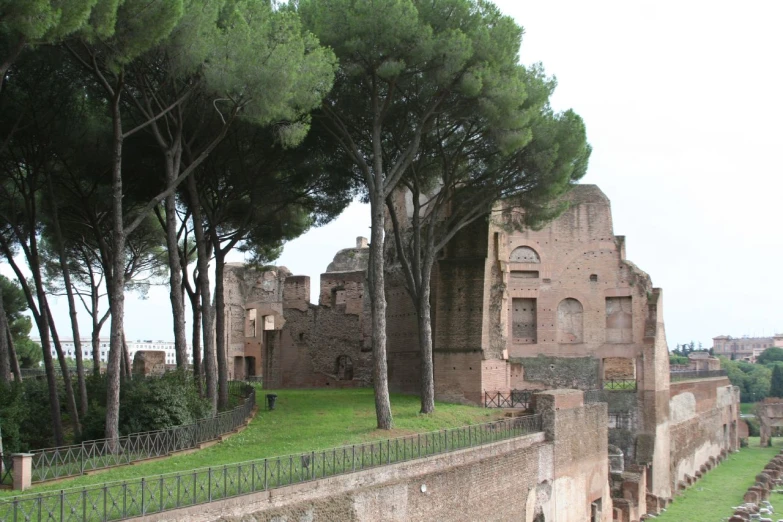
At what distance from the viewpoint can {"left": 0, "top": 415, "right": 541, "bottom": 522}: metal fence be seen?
766 centimetres

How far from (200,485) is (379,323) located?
6.13m

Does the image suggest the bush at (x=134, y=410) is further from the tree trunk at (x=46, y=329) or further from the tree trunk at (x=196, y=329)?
the tree trunk at (x=196, y=329)

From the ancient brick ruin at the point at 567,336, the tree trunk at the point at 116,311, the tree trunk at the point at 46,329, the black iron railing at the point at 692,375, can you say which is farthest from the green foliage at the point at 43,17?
the black iron railing at the point at 692,375

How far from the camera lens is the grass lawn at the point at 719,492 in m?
21.0

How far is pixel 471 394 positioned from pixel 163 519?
42.0ft

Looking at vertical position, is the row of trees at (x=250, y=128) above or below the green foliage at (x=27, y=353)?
above

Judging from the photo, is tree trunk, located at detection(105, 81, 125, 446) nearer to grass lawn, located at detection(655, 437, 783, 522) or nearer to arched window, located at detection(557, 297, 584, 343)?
grass lawn, located at detection(655, 437, 783, 522)

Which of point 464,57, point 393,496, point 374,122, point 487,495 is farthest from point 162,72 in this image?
point 487,495

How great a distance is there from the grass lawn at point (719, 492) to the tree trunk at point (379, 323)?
10.1 metres

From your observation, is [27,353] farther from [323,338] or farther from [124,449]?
[124,449]

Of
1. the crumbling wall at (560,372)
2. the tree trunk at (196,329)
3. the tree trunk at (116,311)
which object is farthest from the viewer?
the crumbling wall at (560,372)

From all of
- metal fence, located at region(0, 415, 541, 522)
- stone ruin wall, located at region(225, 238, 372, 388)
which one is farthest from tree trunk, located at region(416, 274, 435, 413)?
stone ruin wall, located at region(225, 238, 372, 388)

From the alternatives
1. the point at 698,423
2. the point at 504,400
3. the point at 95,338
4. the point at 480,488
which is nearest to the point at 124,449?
the point at 480,488

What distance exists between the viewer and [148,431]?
39.4 feet
